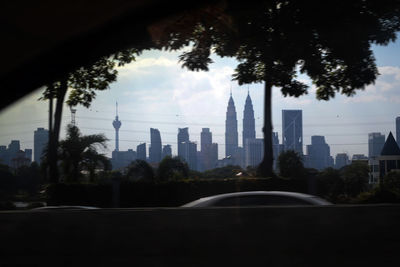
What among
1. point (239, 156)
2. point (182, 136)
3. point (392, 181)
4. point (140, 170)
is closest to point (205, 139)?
point (182, 136)

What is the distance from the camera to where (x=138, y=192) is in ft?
56.5

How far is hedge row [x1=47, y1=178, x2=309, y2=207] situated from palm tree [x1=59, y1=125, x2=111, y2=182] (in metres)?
4.54

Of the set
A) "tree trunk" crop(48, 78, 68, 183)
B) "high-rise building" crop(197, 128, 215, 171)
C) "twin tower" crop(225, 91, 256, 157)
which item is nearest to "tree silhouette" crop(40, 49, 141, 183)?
"tree trunk" crop(48, 78, 68, 183)

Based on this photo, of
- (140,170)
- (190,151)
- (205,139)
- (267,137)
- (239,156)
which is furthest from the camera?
(205,139)

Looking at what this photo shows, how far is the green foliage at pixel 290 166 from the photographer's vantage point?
18578 mm

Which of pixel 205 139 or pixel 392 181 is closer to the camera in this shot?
pixel 392 181

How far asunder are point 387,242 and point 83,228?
2020 millimetres

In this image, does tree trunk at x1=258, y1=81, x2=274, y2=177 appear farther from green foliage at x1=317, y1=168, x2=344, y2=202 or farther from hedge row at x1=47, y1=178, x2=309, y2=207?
green foliage at x1=317, y1=168, x2=344, y2=202

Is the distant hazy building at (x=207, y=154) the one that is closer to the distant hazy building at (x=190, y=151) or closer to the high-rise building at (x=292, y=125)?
the distant hazy building at (x=190, y=151)

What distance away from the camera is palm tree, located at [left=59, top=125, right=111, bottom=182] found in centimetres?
2230

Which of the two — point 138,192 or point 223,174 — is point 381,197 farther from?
point 223,174

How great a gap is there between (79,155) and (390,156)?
1459cm

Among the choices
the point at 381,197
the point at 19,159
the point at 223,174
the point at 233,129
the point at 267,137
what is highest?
the point at 233,129

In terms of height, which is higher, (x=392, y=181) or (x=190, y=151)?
(x=190, y=151)
